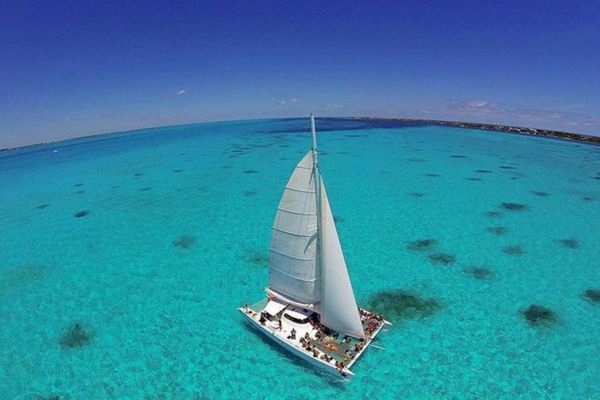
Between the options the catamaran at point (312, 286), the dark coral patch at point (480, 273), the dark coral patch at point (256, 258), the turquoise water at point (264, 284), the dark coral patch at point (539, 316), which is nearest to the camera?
the catamaran at point (312, 286)

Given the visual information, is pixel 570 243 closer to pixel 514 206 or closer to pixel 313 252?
pixel 514 206

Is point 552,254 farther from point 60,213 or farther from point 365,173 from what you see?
point 60,213

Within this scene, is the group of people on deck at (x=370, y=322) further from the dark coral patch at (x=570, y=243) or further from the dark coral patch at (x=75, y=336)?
the dark coral patch at (x=570, y=243)

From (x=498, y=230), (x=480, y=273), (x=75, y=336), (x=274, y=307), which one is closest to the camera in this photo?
(x=274, y=307)

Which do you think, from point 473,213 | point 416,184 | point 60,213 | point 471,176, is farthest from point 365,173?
point 60,213

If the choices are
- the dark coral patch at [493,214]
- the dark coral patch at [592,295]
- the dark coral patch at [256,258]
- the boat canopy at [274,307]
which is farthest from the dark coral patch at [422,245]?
the boat canopy at [274,307]

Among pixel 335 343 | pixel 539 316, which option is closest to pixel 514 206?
pixel 539 316
